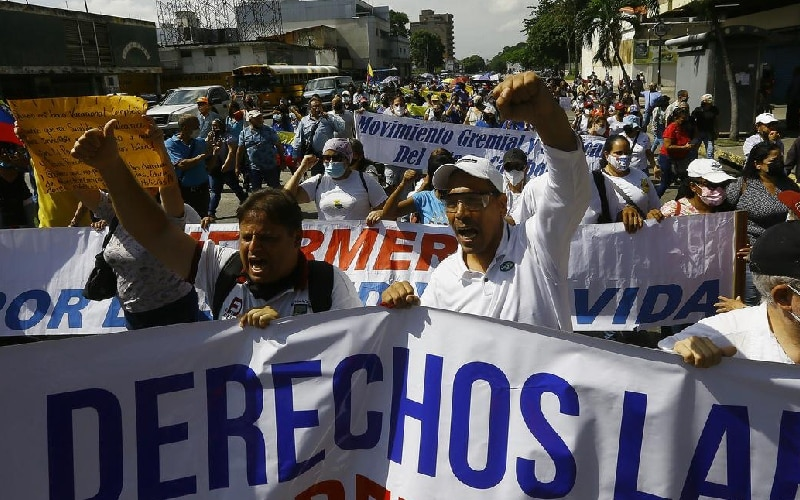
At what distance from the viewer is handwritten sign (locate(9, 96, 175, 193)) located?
3.36 m

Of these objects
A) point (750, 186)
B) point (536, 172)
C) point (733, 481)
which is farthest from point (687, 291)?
point (536, 172)

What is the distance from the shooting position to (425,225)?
4.93 m

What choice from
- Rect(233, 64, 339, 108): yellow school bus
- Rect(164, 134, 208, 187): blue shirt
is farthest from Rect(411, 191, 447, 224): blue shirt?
Rect(233, 64, 339, 108): yellow school bus

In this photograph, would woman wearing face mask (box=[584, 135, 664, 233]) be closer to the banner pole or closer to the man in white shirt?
the banner pole

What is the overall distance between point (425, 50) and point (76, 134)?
5962 inches

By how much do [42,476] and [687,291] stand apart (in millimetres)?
3805

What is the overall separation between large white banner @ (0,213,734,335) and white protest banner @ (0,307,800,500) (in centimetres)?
249

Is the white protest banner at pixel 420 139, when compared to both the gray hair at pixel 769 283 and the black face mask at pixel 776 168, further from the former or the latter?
the gray hair at pixel 769 283

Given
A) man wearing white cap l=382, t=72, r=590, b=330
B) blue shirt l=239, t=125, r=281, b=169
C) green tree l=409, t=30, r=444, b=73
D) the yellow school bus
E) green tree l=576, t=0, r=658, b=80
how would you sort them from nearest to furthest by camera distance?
1. man wearing white cap l=382, t=72, r=590, b=330
2. blue shirt l=239, t=125, r=281, b=169
3. the yellow school bus
4. green tree l=576, t=0, r=658, b=80
5. green tree l=409, t=30, r=444, b=73

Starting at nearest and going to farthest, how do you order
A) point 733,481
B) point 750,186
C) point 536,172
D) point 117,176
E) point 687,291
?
1. point 733,481
2. point 117,176
3. point 687,291
4. point 750,186
5. point 536,172

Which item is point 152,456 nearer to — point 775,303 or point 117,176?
point 117,176

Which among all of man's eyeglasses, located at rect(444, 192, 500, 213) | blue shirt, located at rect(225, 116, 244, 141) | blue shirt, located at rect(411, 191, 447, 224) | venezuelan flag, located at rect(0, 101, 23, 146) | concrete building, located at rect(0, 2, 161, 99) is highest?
concrete building, located at rect(0, 2, 161, 99)

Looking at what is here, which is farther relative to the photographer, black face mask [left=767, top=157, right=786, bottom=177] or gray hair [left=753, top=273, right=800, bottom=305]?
black face mask [left=767, top=157, right=786, bottom=177]

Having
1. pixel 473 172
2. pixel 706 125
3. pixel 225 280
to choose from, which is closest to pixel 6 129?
pixel 225 280
